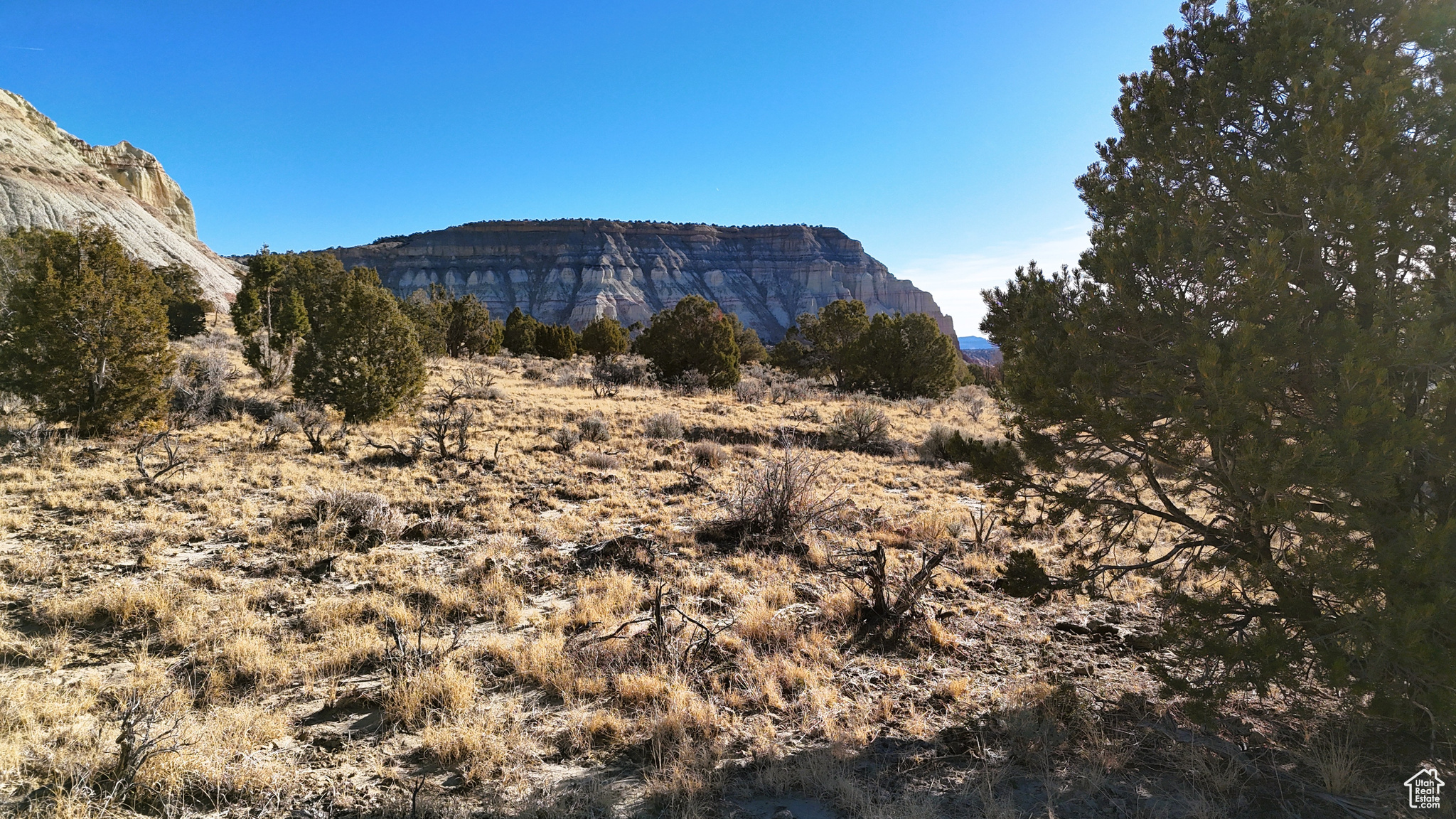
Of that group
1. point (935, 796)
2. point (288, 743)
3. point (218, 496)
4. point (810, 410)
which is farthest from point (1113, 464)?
point (810, 410)

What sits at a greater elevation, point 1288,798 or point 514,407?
point 514,407

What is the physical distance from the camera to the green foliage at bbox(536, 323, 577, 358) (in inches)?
1766

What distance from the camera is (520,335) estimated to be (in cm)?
4831

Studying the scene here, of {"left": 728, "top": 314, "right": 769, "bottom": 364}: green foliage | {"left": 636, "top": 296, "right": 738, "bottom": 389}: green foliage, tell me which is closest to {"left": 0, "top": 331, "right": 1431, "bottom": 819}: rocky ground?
{"left": 636, "top": 296, "right": 738, "bottom": 389}: green foliage

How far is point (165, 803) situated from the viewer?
9.98ft

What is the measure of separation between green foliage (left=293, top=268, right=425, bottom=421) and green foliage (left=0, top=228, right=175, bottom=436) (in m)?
2.71

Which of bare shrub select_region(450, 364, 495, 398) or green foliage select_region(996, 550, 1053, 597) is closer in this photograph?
green foliage select_region(996, 550, 1053, 597)

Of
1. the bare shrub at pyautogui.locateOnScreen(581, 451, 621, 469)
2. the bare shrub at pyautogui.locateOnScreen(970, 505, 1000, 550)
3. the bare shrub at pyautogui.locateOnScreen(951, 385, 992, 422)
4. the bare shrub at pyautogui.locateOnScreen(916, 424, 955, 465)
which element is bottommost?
the bare shrub at pyautogui.locateOnScreen(970, 505, 1000, 550)

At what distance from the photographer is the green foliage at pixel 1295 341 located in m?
2.79

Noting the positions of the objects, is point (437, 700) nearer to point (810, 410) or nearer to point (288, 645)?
point (288, 645)

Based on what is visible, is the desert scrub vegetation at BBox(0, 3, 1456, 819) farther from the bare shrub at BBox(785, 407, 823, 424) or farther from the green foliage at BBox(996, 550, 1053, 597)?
the bare shrub at BBox(785, 407, 823, 424)

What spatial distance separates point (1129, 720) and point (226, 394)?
840 inches

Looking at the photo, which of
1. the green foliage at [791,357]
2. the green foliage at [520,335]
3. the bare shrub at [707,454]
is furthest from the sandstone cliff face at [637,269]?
the bare shrub at [707,454]

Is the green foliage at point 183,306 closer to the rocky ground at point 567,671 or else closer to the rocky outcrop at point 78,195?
the rocky outcrop at point 78,195
